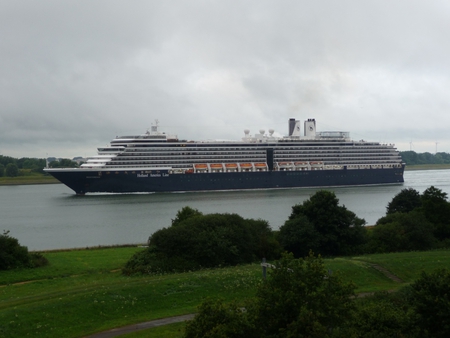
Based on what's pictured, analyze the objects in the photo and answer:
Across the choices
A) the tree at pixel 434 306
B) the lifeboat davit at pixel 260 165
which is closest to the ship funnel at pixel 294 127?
the lifeboat davit at pixel 260 165

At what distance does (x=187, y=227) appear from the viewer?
21.1m

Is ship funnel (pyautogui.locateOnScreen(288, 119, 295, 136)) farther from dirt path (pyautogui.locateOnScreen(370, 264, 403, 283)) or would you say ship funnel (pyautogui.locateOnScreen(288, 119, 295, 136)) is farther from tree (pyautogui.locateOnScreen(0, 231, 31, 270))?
tree (pyautogui.locateOnScreen(0, 231, 31, 270))

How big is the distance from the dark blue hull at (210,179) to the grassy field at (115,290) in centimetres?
4193

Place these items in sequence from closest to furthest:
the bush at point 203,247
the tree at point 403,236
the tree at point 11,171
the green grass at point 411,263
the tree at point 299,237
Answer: the green grass at point 411,263 < the bush at point 203,247 < the tree at point 299,237 < the tree at point 403,236 < the tree at point 11,171

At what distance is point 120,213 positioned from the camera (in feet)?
145

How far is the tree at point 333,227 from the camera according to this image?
23875mm

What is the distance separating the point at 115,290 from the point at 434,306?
890 centimetres

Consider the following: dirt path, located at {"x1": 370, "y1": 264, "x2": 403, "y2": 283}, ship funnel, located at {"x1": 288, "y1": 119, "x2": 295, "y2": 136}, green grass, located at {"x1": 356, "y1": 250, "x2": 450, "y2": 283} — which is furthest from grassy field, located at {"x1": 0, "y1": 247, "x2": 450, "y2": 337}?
ship funnel, located at {"x1": 288, "y1": 119, "x2": 295, "y2": 136}

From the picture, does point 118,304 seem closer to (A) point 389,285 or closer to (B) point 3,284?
(B) point 3,284

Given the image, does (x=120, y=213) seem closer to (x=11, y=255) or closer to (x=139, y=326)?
(x=11, y=255)

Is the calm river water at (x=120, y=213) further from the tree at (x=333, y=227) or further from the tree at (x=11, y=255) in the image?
the tree at (x=333, y=227)

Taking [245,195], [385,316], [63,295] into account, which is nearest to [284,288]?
[385,316]

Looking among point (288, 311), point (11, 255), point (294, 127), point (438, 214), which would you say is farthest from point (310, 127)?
point (288, 311)

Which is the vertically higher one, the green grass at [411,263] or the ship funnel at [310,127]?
the ship funnel at [310,127]
